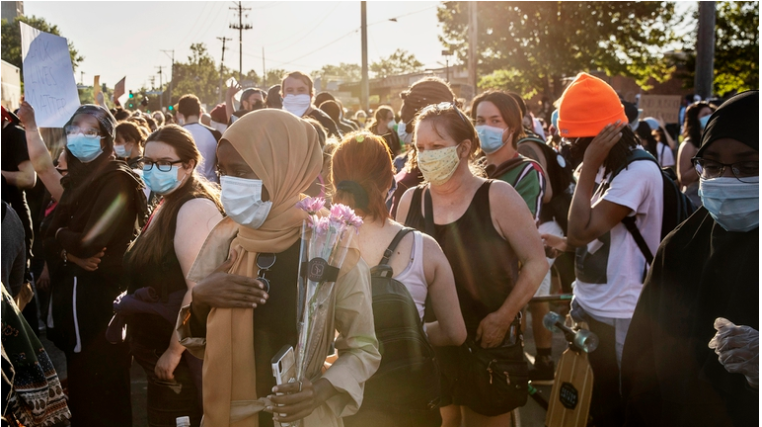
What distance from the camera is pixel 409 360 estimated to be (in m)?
2.41

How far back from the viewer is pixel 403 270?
269 cm

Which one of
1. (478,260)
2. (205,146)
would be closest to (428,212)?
(478,260)

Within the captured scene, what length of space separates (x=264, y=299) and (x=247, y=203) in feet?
1.21

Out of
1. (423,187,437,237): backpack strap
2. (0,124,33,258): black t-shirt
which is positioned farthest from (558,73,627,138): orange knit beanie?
(0,124,33,258): black t-shirt

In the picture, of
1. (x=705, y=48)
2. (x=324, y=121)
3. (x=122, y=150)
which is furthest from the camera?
(x=705, y=48)

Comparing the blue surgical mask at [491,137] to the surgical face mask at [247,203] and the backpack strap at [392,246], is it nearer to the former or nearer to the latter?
the backpack strap at [392,246]

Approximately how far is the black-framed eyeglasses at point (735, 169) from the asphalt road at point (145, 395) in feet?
7.24

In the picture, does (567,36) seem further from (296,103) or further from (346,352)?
(346,352)

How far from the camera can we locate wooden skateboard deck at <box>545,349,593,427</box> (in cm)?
313

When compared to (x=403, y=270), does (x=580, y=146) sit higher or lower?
higher

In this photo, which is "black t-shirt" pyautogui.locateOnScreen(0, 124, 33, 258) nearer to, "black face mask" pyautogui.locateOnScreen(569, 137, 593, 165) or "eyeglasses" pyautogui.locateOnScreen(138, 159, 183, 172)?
"eyeglasses" pyautogui.locateOnScreen(138, 159, 183, 172)

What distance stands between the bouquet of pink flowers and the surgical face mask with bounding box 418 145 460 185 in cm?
120

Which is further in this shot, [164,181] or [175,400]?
[164,181]

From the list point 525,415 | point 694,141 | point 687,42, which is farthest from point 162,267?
point 687,42
